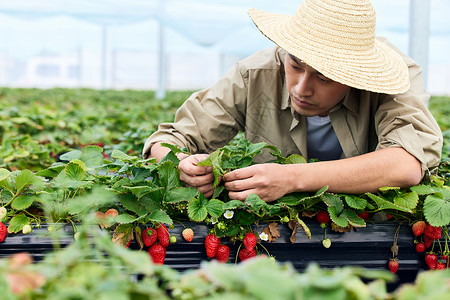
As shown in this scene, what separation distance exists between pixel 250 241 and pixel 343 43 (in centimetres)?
75

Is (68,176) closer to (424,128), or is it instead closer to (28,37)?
(424,128)

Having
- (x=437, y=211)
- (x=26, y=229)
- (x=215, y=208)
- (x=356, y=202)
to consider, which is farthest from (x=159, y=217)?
(x=437, y=211)

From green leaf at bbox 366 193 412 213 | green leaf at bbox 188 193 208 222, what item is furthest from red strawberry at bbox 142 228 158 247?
green leaf at bbox 366 193 412 213

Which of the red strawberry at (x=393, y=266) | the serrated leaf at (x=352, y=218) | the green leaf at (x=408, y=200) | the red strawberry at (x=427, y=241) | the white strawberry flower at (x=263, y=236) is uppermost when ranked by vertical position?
the green leaf at (x=408, y=200)

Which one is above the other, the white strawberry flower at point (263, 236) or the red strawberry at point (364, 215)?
the red strawberry at point (364, 215)

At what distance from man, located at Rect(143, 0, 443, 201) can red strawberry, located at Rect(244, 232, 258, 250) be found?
12cm

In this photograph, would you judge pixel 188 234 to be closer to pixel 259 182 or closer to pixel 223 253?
pixel 223 253

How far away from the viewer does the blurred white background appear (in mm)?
8969

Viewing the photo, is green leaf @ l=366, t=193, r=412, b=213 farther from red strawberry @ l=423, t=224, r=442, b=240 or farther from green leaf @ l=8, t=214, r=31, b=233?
green leaf @ l=8, t=214, r=31, b=233

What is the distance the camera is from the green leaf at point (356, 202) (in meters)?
1.55

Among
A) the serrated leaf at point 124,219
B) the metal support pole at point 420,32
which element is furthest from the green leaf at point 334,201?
the metal support pole at point 420,32

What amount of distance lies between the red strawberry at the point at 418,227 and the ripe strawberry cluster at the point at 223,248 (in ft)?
1.67

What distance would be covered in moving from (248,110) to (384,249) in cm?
87

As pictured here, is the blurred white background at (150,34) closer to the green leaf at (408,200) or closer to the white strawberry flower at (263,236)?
the green leaf at (408,200)
